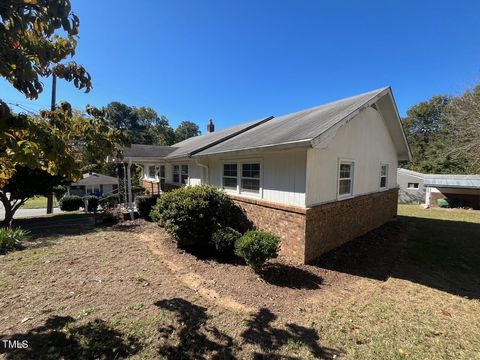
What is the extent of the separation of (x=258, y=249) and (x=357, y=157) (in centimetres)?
591

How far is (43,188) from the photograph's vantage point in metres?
14.9

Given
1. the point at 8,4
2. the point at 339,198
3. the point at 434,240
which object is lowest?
the point at 434,240

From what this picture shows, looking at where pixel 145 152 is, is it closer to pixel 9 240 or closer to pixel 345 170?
pixel 9 240

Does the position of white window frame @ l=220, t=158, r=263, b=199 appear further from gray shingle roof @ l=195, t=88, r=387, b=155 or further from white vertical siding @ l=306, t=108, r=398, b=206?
white vertical siding @ l=306, t=108, r=398, b=206

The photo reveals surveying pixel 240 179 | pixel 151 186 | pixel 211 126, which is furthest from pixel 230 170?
pixel 211 126

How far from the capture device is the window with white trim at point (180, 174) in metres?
14.2

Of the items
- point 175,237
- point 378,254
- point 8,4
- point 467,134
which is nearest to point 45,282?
point 175,237

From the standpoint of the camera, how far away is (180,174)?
14711 millimetres

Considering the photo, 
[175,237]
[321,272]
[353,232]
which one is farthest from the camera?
[353,232]

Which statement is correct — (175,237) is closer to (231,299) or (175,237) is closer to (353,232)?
(231,299)

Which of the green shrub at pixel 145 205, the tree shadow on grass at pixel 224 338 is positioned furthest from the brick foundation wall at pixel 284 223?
the green shrub at pixel 145 205

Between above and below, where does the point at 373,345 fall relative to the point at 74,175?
below

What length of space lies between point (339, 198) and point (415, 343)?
16.2 ft

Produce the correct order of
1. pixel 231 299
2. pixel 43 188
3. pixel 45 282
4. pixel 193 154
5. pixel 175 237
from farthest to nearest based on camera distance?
pixel 43 188
pixel 193 154
pixel 175 237
pixel 45 282
pixel 231 299
